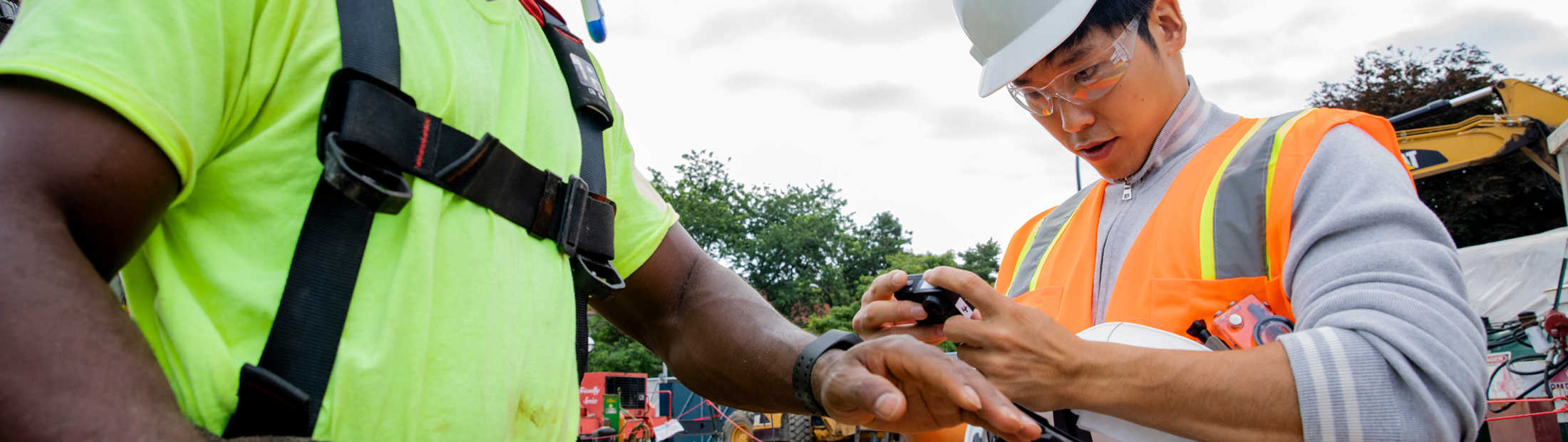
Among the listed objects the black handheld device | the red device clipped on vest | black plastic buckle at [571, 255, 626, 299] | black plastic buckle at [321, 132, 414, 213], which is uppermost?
black plastic buckle at [321, 132, 414, 213]

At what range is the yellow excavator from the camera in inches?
523

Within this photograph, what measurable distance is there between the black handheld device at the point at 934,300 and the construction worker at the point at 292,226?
0.55 m

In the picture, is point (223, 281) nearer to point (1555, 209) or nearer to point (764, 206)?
point (1555, 209)

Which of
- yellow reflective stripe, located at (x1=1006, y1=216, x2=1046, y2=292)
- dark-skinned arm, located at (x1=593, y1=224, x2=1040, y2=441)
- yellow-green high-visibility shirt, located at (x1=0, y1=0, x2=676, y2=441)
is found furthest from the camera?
yellow reflective stripe, located at (x1=1006, y1=216, x2=1046, y2=292)

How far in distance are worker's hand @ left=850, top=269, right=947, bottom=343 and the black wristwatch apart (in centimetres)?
29

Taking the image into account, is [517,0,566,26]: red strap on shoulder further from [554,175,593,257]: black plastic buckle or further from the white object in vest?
the white object in vest

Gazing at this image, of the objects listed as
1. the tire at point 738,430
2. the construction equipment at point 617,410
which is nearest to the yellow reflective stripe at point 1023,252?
the construction equipment at point 617,410

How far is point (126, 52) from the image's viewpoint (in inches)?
42.0

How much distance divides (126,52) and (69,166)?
149 millimetres

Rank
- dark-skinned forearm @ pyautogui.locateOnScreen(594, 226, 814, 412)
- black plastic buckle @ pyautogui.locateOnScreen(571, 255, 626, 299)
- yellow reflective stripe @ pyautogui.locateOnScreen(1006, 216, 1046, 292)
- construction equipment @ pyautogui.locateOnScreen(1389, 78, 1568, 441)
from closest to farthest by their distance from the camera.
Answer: black plastic buckle @ pyautogui.locateOnScreen(571, 255, 626, 299) < dark-skinned forearm @ pyautogui.locateOnScreen(594, 226, 814, 412) < yellow reflective stripe @ pyautogui.locateOnScreen(1006, 216, 1046, 292) < construction equipment @ pyautogui.locateOnScreen(1389, 78, 1568, 441)

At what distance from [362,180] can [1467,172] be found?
30253mm

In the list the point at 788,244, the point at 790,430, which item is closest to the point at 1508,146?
the point at 790,430

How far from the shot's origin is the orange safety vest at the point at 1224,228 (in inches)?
82.3

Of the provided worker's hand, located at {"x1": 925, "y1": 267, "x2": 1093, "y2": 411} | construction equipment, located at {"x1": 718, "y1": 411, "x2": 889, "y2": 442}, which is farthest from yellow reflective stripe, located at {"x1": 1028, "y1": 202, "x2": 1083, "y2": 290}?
construction equipment, located at {"x1": 718, "y1": 411, "x2": 889, "y2": 442}
